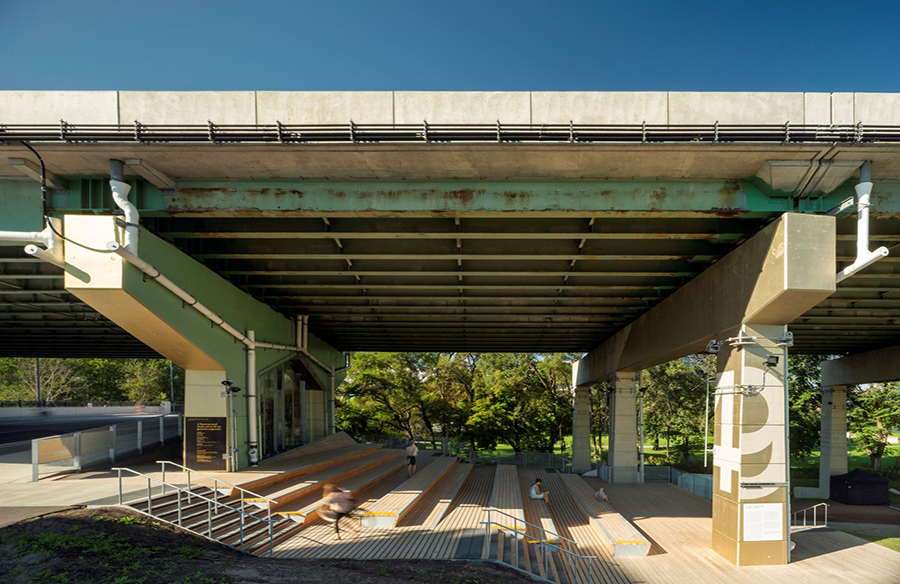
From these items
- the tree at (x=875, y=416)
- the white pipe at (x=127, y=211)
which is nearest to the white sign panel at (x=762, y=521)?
the white pipe at (x=127, y=211)

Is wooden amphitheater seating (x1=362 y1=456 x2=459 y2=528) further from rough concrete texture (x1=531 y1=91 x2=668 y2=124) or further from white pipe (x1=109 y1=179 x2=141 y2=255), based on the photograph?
rough concrete texture (x1=531 y1=91 x2=668 y2=124)

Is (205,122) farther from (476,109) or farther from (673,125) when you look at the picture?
(673,125)

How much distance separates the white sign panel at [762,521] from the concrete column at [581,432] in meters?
22.3

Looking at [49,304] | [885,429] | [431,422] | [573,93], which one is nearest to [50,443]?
[49,304]

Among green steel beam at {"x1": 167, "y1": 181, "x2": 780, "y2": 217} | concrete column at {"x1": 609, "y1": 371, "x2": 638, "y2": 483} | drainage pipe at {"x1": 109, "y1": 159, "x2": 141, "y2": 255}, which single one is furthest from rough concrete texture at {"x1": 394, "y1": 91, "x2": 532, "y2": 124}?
concrete column at {"x1": 609, "y1": 371, "x2": 638, "y2": 483}

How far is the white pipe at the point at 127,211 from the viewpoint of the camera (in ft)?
34.1

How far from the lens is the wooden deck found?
10.2 m

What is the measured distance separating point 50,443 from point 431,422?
31.9 m

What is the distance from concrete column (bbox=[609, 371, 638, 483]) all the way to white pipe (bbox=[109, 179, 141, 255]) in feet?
68.7

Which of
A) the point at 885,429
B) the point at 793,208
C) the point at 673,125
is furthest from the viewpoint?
the point at 885,429

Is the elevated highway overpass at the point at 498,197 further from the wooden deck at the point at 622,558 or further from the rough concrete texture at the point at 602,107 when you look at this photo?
the wooden deck at the point at 622,558

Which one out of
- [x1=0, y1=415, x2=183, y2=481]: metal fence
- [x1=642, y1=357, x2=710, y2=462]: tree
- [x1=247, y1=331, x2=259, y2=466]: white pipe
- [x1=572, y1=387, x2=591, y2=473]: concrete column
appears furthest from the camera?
[x1=642, y1=357, x2=710, y2=462]: tree

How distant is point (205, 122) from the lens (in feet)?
32.7

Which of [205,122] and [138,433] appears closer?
[205,122]
